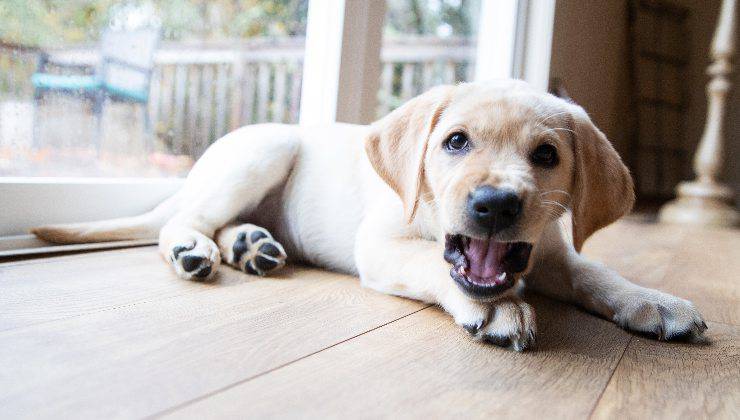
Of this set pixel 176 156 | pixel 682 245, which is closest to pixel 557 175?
pixel 176 156

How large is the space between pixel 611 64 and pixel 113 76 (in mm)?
6007

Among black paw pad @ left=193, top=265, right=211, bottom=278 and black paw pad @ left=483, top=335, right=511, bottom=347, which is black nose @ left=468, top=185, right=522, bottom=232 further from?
black paw pad @ left=193, top=265, right=211, bottom=278

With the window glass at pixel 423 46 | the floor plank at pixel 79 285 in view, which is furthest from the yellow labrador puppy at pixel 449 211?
the window glass at pixel 423 46

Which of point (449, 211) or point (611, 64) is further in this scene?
point (611, 64)

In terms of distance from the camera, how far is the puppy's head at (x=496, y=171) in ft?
4.70

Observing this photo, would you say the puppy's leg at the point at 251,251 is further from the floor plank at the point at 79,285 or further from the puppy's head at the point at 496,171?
the puppy's head at the point at 496,171

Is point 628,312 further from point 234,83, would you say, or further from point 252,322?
point 234,83

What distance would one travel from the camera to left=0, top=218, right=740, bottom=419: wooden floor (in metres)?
1.03

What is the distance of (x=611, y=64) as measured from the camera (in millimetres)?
7027

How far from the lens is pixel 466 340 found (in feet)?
4.77

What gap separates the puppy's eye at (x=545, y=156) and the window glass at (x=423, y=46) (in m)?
2.05

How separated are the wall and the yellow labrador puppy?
369cm

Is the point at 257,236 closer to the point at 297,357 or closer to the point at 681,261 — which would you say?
the point at 297,357

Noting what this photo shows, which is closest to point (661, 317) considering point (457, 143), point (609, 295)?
point (609, 295)
